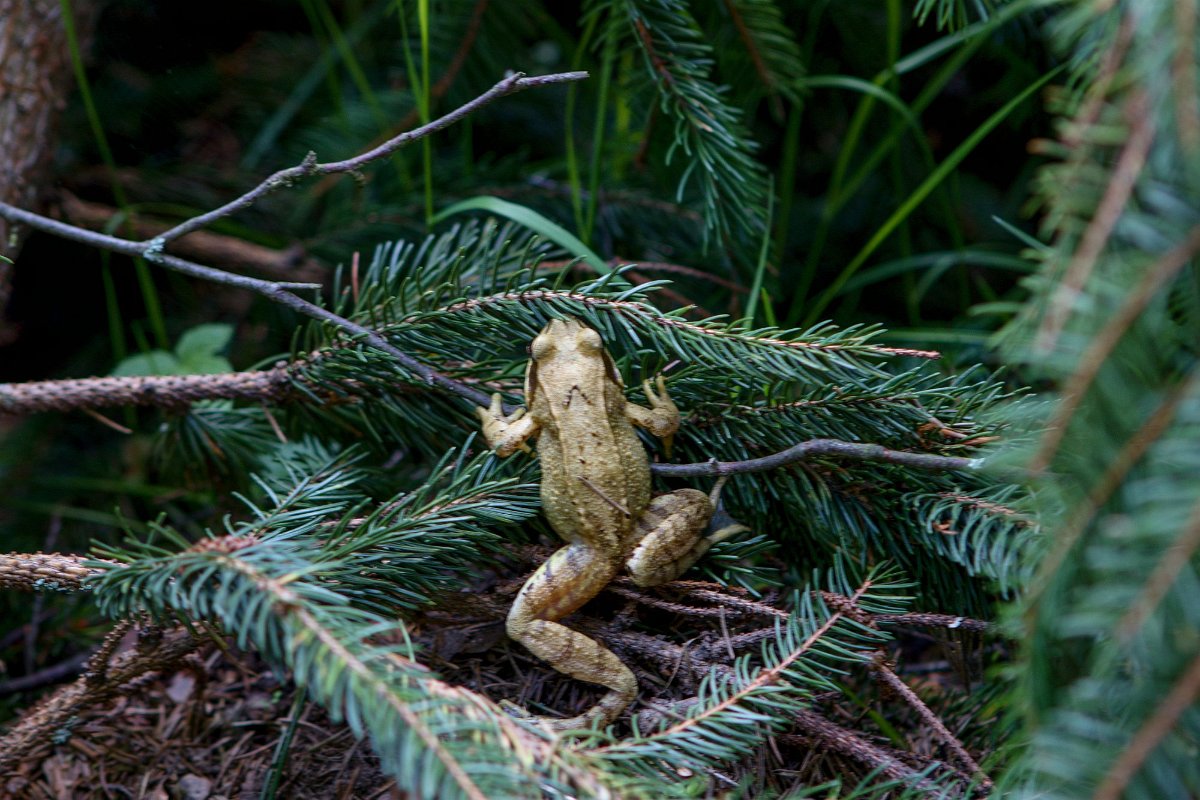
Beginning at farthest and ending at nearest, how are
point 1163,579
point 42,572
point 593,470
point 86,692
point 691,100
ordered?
point 691,100, point 593,470, point 86,692, point 42,572, point 1163,579

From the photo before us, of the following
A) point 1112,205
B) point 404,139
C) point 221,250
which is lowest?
point 221,250

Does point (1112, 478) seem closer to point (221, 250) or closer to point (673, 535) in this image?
point (673, 535)

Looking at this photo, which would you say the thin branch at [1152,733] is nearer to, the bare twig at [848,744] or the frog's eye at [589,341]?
the bare twig at [848,744]

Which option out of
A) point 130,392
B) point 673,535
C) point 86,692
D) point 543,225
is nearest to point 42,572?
point 86,692

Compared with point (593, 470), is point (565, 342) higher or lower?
higher

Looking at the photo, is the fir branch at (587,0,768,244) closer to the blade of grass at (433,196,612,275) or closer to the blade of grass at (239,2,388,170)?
the blade of grass at (433,196,612,275)

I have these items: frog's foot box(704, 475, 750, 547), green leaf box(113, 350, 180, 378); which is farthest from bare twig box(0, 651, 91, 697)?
frog's foot box(704, 475, 750, 547)
